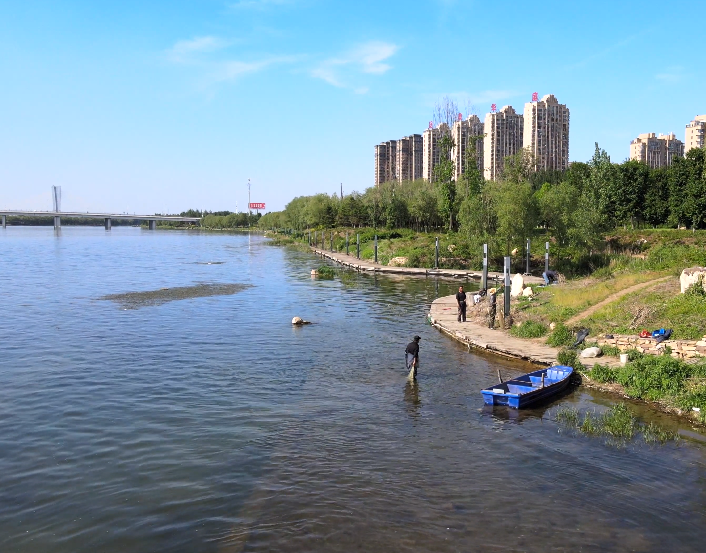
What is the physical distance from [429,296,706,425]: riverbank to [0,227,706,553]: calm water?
2.65 feet

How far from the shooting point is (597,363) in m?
21.2

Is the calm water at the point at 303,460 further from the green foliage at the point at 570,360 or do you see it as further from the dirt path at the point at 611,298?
the dirt path at the point at 611,298

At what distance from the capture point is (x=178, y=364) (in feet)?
76.7

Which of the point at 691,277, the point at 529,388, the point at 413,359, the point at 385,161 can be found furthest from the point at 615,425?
the point at 385,161

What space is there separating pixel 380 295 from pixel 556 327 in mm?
20249

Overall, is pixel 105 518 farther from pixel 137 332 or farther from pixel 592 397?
pixel 137 332

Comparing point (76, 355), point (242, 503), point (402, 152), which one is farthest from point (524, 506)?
point (402, 152)

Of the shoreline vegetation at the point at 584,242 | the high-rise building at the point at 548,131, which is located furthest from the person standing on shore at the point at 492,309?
the high-rise building at the point at 548,131

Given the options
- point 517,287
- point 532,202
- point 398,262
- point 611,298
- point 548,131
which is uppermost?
point 548,131

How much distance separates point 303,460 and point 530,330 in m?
14.8

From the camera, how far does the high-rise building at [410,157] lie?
16650cm

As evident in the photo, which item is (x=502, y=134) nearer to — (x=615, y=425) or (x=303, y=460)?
(x=615, y=425)

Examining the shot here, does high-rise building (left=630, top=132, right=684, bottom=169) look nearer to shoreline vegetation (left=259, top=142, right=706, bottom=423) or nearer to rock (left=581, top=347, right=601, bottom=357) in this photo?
shoreline vegetation (left=259, top=142, right=706, bottom=423)

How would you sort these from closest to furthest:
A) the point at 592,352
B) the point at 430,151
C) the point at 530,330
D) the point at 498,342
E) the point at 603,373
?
the point at 603,373 < the point at 592,352 < the point at 498,342 < the point at 530,330 < the point at 430,151
